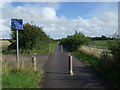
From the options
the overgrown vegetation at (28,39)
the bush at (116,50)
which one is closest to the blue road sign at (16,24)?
the bush at (116,50)

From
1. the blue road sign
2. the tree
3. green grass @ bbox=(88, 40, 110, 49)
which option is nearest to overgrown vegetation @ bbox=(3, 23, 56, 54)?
the tree

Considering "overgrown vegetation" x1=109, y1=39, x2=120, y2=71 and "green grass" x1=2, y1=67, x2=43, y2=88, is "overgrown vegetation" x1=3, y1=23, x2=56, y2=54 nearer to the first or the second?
"green grass" x1=2, y1=67, x2=43, y2=88

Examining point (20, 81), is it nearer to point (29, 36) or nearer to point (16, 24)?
point (16, 24)

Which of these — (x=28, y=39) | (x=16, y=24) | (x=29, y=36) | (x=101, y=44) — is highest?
(x=29, y=36)

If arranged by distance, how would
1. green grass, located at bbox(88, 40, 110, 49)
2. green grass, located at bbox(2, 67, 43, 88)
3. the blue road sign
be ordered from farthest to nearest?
green grass, located at bbox(88, 40, 110, 49) < the blue road sign < green grass, located at bbox(2, 67, 43, 88)

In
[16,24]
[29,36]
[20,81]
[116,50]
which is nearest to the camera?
[20,81]

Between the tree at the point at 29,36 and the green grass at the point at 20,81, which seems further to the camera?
the tree at the point at 29,36

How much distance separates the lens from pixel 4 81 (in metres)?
6.36

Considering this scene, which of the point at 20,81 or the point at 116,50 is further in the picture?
the point at 116,50

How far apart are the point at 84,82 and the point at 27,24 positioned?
63.8 feet

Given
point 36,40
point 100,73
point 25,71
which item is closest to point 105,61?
point 100,73

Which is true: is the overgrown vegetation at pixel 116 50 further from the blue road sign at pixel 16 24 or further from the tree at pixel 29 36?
the tree at pixel 29 36

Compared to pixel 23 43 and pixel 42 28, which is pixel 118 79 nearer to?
pixel 23 43

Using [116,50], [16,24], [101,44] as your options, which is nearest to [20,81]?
[16,24]
